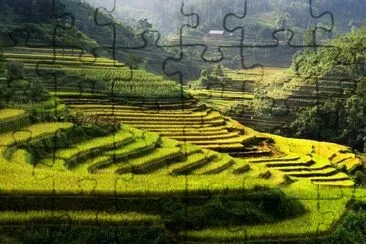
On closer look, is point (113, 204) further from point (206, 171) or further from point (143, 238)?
point (206, 171)

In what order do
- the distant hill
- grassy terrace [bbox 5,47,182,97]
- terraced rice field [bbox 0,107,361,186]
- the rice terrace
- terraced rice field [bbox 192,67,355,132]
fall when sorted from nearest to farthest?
the rice terrace, terraced rice field [bbox 0,107,361,186], grassy terrace [bbox 5,47,182,97], the distant hill, terraced rice field [bbox 192,67,355,132]

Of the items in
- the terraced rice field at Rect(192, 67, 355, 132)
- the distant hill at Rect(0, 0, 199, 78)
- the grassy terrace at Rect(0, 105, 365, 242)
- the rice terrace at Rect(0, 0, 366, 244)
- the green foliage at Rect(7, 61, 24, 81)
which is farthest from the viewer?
the terraced rice field at Rect(192, 67, 355, 132)

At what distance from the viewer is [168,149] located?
14453mm

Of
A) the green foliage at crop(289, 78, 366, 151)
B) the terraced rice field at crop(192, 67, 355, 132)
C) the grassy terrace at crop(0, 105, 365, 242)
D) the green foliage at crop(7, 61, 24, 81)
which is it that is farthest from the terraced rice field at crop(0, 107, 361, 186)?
the terraced rice field at crop(192, 67, 355, 132)

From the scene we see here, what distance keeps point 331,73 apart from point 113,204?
21.9 metres

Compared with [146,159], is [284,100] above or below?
above

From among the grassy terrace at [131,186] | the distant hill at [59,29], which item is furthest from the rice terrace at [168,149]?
the distant hill at [59,29]

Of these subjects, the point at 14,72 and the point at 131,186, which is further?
the point at 14,72

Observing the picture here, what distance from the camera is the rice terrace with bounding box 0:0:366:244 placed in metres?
9.16

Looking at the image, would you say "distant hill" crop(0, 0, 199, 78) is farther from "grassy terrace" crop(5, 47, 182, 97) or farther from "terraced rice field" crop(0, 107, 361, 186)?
"terraced rice field" crop(0, 107, 361, 186)

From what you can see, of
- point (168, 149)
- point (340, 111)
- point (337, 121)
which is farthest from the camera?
point (337, 121)

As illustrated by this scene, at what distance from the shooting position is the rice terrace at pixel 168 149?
30.1 feet

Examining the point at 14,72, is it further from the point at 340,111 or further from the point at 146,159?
the point at 340,111

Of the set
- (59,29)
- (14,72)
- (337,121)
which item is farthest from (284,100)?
(14,72)
